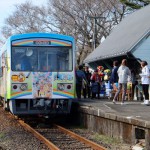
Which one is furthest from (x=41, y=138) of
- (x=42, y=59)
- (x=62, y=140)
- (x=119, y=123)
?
(x=42, y=59)

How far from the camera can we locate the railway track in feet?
35.5

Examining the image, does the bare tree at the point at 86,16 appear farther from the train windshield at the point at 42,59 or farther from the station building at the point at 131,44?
the train windshield at the point at 42,59

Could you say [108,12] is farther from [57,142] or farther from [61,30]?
[57,142]

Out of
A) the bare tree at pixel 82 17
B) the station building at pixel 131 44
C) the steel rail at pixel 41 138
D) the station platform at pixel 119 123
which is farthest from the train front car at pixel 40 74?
the bare tree at pixel 82 17

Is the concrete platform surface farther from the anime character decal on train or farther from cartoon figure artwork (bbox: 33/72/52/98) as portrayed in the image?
cartoon figure artwork (bbox: 33/72/52/98)

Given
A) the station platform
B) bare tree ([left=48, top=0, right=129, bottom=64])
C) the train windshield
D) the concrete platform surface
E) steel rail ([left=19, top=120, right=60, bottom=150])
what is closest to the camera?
the station platform

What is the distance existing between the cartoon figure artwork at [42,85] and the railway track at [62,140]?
3.76ft

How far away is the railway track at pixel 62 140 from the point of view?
426 inches

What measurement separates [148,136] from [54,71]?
609 centimetres

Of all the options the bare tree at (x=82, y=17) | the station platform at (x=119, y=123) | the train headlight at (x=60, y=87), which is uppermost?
the bare tree at (x=82, y=17)

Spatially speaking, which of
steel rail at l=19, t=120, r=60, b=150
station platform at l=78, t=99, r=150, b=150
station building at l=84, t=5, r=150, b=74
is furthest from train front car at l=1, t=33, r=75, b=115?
station building at l=84, t=5, r=150, b=74

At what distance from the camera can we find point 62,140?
1220cm

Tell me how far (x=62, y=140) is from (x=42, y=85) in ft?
10.9

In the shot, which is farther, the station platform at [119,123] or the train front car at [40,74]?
the train front car at [40,74]
